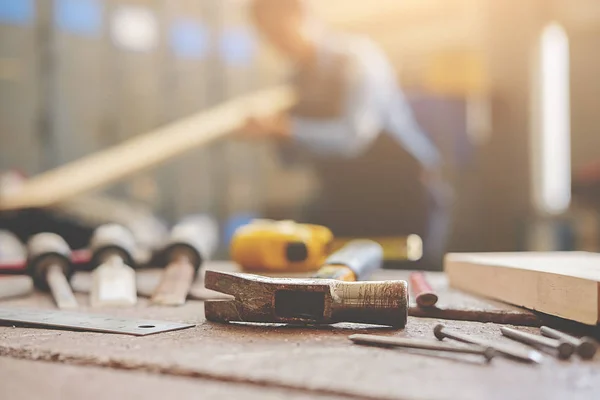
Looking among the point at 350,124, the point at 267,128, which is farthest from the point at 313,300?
the point at 350,124

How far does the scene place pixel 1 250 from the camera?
210cm

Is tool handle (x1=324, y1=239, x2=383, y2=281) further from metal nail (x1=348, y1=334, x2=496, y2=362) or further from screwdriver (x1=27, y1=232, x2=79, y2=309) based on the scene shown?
screwdriver (x1=27, y1=232, x2=79, y2=309)

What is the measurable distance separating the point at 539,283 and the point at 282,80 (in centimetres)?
322

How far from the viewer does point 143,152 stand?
11.0ft

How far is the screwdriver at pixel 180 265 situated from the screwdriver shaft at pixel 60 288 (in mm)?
144

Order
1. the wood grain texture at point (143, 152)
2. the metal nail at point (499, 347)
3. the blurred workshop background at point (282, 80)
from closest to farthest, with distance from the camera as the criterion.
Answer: the metal nail at point (499, 347), the wood grain texture at point (143, 152), the blurred workshop background at point (282, 80)

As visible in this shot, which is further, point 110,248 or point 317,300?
point 110,248

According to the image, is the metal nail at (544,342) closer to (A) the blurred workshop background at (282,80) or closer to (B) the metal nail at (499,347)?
(B) the metal nail at (499,347)

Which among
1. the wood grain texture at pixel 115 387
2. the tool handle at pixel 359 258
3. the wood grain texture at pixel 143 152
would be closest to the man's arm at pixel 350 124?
the wood grain texture at pixel 143 152

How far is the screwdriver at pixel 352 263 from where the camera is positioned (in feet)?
3.44

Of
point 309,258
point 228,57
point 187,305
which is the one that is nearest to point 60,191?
point 228,57

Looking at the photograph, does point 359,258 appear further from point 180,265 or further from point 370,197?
point 370,197

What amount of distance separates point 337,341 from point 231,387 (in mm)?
218

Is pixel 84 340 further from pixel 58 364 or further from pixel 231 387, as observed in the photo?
pixel 231 387
